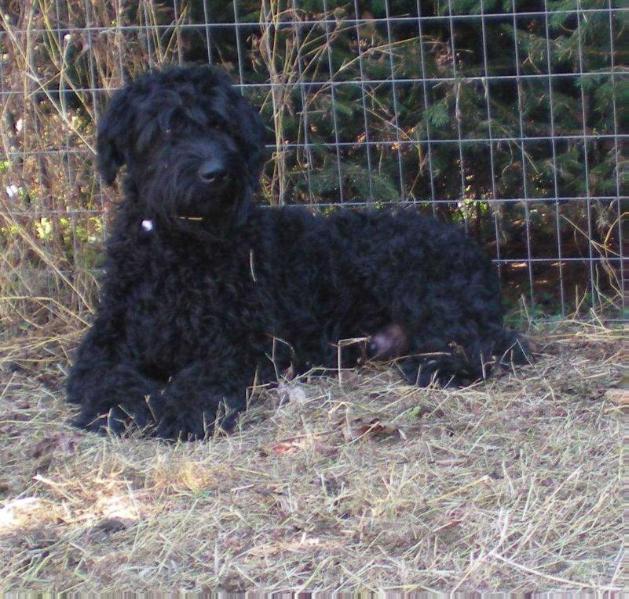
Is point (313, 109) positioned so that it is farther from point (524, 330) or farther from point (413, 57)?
point (524, 330)

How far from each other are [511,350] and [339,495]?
1.77m

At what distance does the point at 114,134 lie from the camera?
4902 mm

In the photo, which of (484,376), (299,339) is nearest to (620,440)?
(484,376)

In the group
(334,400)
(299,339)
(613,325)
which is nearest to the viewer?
(334,400)

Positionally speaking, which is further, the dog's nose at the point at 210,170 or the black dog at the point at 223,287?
the black dog at the point at 223,287

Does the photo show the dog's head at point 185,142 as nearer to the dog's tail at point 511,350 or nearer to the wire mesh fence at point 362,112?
the wire mesh fence at point 362,112

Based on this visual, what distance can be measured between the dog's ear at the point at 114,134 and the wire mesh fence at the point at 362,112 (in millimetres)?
1149

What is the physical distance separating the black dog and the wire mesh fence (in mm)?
876

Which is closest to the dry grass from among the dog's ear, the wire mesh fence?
the dog's ear

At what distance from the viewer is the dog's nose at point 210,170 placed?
4.56m

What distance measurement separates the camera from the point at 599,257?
246 inches

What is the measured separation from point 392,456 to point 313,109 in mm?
2774

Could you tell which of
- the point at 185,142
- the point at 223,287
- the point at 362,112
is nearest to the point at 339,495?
the point at 223,287

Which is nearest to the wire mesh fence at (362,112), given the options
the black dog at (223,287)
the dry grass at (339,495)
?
the black dog at (223,287)
